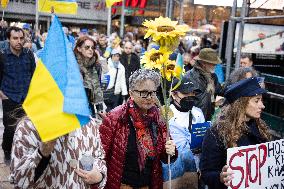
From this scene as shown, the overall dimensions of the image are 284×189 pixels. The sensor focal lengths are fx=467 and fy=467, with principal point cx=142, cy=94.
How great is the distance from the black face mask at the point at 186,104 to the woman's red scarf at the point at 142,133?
2.42 feet

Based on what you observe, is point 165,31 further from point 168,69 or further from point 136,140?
point 136,140

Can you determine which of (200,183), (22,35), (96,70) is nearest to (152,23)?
(200,183)

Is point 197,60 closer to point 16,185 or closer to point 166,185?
point 166,185

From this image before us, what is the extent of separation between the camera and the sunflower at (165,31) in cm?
373

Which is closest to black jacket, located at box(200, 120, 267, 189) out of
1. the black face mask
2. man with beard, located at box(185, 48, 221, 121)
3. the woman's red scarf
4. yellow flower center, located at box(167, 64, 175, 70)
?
the woman's red scarf

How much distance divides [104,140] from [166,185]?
68 cm

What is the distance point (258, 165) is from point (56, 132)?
1728 millimetres

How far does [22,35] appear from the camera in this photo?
21.7 feet

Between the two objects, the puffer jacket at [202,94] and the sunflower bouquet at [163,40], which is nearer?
the sunflower bouquet at [163,40]

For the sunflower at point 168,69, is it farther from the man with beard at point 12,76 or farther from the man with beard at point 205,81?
the man with beard at point 12,76

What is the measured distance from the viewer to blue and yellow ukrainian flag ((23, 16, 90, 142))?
90.2 inches

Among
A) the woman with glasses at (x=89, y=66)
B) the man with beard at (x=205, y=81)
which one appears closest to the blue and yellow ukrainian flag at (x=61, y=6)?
the woman with glasses at (x=89, y=66)

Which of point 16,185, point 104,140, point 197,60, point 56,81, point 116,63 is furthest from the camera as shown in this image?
point 116,63

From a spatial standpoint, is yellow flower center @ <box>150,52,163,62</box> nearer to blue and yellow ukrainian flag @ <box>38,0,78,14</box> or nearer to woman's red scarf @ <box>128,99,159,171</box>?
woman's red scarf @ <box>128,99,159,171</box>
